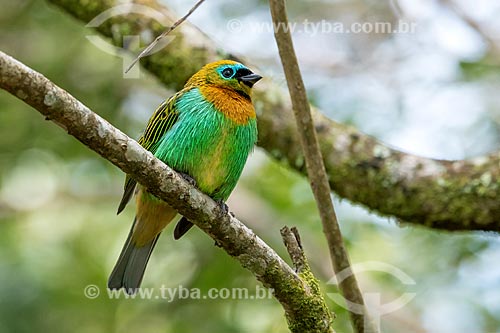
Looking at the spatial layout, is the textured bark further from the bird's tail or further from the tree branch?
the tree branch

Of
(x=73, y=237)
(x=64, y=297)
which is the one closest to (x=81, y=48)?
(x=73, y=237)

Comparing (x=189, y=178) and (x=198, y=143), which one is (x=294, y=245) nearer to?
(x=189, y=178)

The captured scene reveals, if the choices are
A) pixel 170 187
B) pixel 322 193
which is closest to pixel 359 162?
pixel 322 193

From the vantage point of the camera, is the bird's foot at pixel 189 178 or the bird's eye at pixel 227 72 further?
the bird's eye at pixel 227 72

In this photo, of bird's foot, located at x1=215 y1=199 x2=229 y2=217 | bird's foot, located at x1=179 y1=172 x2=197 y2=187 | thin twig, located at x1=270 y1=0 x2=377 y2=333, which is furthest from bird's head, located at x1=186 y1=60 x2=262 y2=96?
bird's foot, located at x1=215 y1=199 x2=229 y2=217

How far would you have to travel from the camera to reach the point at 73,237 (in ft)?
21.2

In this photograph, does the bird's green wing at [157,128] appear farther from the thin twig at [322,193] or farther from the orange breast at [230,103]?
the thin twig at [322,193]

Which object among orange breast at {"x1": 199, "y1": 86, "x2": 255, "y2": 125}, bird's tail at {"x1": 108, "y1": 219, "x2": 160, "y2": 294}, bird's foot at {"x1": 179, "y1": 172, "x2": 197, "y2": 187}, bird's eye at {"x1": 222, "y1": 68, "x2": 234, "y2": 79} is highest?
bird's eye at {"x1": 222, "y1": 68, "x2": 234, "y2": 79}

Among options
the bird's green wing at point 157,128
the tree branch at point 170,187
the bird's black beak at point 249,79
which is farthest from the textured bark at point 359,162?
the tree branch at point 170,187

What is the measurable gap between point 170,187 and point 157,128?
1157 millimetres

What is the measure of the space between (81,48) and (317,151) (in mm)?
3572

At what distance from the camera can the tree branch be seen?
2.62 metres

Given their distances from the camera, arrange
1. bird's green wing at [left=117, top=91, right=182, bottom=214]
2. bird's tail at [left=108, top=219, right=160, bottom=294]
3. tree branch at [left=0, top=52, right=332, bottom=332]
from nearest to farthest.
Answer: tree branch at [left=0, top=52, right=332, bottom=332] < bird's green wing at [left=117, top=91, right=182, bottom=214] < bird's tail at [left=108, top=219, right=160, bottom=294]

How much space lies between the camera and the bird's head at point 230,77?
446 centimetres
